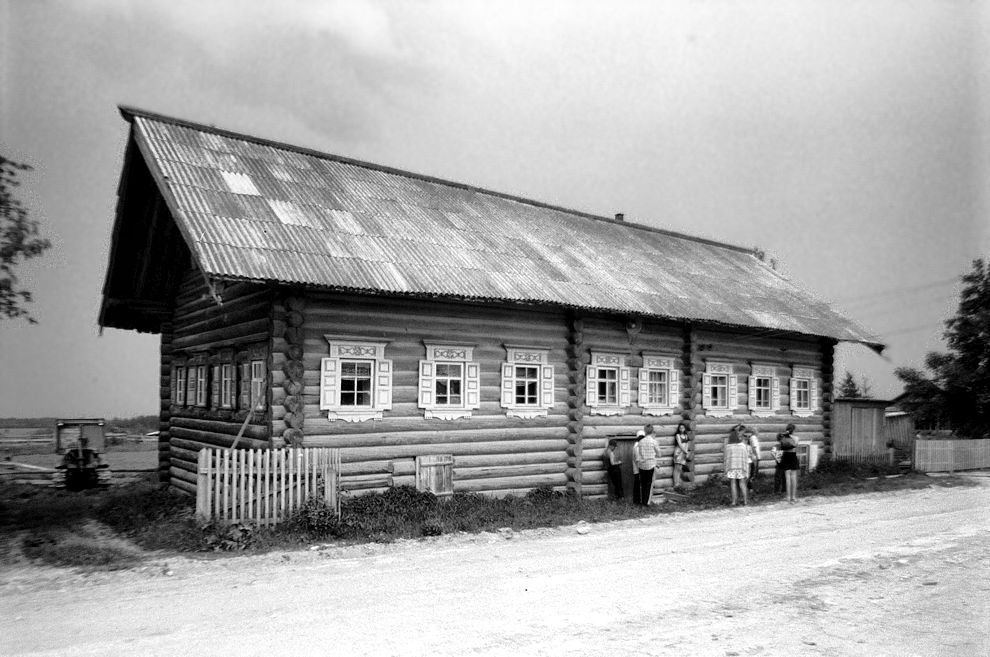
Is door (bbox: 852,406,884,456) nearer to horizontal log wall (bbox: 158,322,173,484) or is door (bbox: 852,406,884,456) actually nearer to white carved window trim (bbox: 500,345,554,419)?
white carved window trim (bbox: 500,345,554,419)

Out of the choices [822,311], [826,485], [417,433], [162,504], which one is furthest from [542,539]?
[822,311]

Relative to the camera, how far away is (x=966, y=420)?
112ft

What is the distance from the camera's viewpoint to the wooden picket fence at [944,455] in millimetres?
25156

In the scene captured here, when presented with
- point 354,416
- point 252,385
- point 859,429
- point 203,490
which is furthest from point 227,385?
point 859,429

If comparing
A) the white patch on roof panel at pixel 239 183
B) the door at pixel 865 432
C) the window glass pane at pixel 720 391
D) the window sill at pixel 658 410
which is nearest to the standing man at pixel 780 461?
the window glass pane at pixel 720 391

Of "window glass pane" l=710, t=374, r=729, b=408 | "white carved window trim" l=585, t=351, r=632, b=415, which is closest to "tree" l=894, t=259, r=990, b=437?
"window glass pane" l=710, t=374, r=729, b=408

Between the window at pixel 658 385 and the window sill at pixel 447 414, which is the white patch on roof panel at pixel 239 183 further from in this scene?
the window at pixel 658 385

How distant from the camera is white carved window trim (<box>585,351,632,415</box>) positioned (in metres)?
17.2

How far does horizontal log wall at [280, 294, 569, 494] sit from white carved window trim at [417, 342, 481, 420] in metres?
0.12

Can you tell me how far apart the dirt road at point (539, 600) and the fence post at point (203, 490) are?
1.60 m

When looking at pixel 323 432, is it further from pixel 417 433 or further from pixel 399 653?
pixel 399 653

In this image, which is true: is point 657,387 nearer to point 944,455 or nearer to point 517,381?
point 517,381

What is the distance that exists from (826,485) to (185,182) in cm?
1652

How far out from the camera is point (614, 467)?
1666cm
